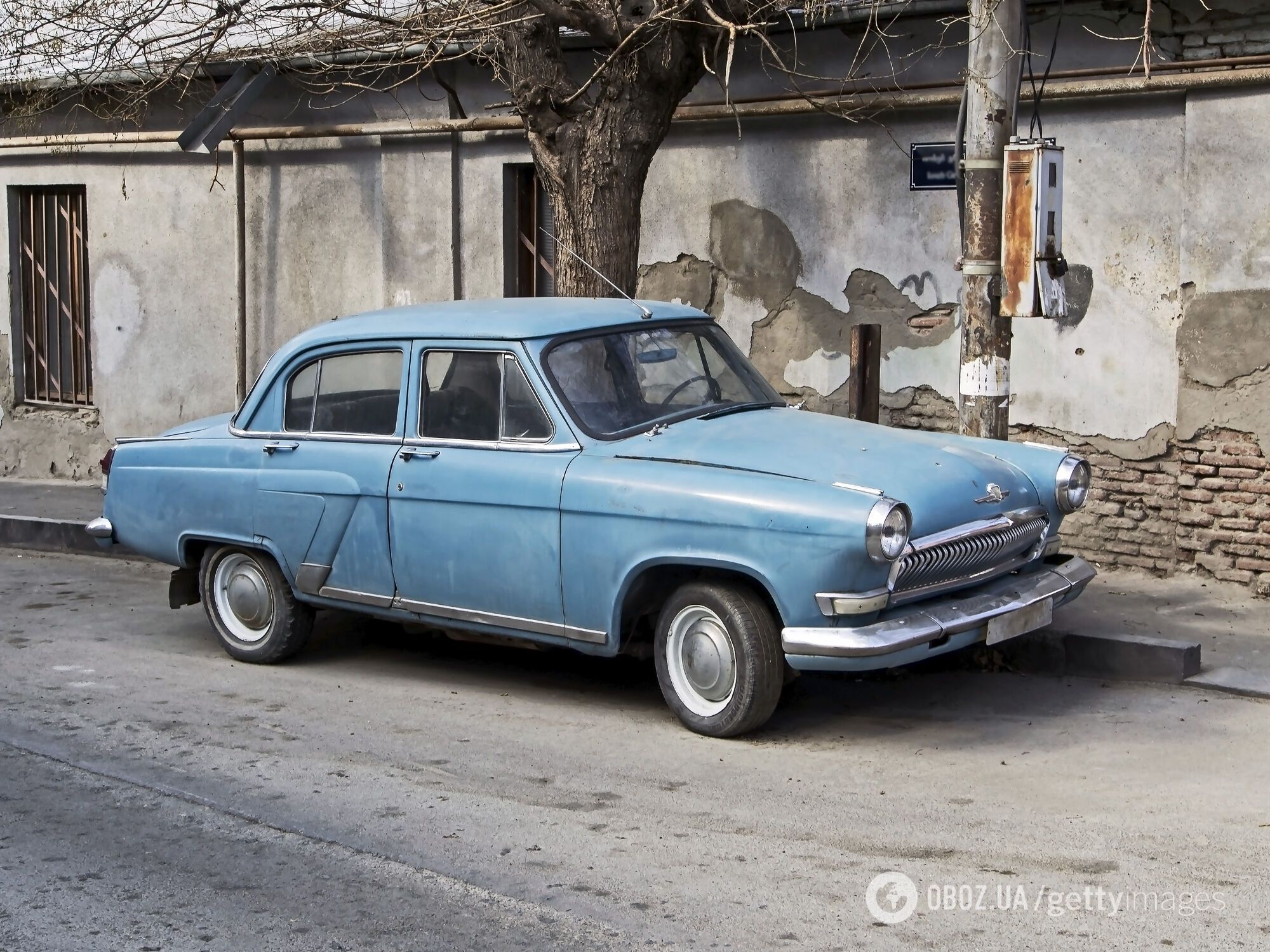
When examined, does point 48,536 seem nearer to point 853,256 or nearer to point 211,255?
point 211,255

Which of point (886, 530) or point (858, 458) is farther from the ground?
point (858, 458)

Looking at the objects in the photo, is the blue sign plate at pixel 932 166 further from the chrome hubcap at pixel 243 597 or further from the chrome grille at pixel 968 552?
the chrome hubcap at pixel 243 597

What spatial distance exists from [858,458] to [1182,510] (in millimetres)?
3484

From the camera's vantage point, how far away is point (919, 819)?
484 cm

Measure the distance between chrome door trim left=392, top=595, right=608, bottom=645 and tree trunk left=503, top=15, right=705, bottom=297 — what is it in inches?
99.5

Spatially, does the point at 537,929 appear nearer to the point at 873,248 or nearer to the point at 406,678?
the point at 406,678

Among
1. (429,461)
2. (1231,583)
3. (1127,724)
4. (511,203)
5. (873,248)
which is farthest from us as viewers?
(511,203)

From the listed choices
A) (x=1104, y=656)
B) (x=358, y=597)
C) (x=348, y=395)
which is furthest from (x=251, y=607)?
(x=1104, y=656)

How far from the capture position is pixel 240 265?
1228 centimetres

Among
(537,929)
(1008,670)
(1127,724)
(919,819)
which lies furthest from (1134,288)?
(537,929)

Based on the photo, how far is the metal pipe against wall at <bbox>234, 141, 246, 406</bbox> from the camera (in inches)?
481

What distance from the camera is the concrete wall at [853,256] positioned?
8203 millimetres

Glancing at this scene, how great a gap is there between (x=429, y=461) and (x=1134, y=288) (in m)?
4.35

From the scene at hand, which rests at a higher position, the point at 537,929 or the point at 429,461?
the point at 429,461
